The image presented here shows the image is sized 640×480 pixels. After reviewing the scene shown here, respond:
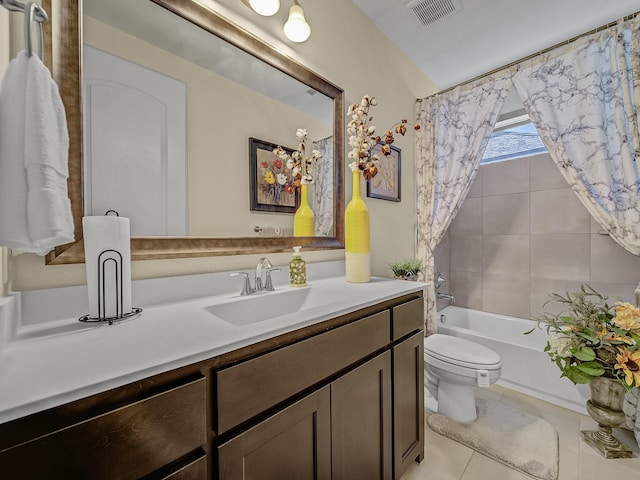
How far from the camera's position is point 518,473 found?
1411 millimetres

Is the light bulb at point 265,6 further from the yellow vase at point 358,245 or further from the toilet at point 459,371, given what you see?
the toilet at point 459,371

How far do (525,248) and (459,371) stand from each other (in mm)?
1707

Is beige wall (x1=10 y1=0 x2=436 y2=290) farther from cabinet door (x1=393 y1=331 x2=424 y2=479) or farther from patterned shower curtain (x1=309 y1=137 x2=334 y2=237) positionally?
cabinet door (x1=393 y1=331 x2=424 y2=479)

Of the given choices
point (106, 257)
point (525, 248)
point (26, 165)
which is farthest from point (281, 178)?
point (525, 248)

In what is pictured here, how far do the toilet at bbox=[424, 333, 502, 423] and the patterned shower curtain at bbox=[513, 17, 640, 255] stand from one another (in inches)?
42.6

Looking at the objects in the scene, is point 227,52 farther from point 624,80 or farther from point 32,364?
point 624,80

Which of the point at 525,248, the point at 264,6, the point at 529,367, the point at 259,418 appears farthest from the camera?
the point at 525,248

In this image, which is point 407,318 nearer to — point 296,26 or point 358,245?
point 358,245

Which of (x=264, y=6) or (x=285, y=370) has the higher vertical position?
(x=264, y=6)

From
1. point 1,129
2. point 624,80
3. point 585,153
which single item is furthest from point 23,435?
point 624,80

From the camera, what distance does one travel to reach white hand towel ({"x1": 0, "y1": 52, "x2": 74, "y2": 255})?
0.52 meters

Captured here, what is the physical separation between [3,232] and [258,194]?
88cm

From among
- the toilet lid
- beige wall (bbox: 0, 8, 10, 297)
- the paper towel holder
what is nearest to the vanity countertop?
the paper towel holder

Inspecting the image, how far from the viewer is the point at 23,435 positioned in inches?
15.9
